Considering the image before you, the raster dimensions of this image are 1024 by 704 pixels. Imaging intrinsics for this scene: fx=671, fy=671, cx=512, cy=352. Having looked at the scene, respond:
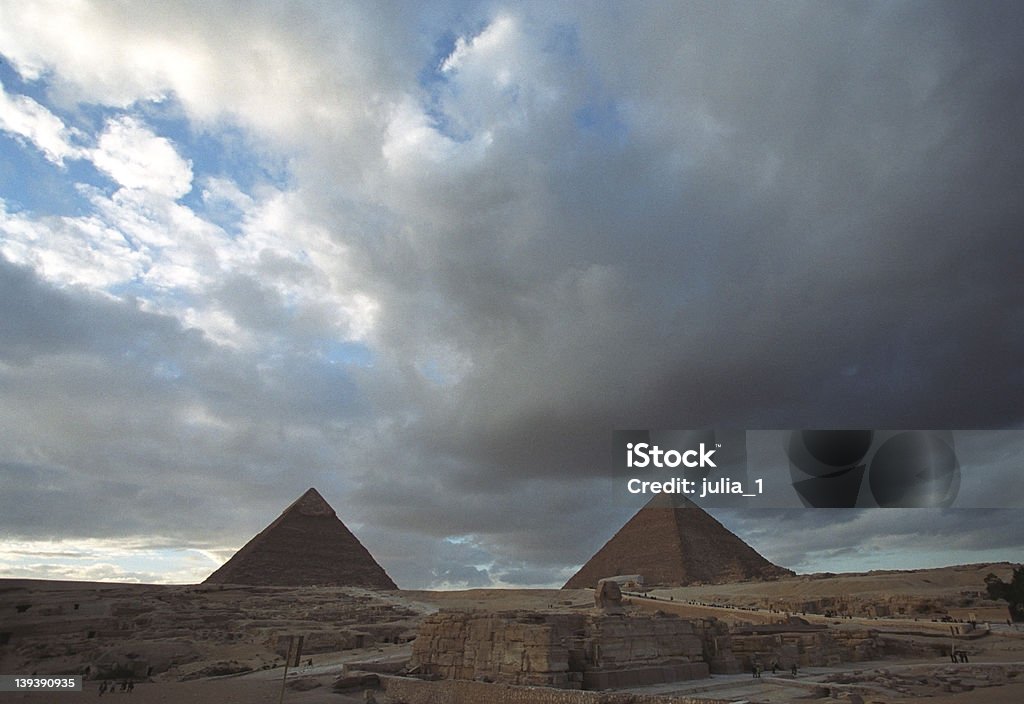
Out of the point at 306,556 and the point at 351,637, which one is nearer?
the point at 351,637

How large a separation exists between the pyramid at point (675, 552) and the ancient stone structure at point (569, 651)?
163 ft

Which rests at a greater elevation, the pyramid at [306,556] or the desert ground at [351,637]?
the pyramid at [306,556]

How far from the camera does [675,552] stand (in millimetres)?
60312

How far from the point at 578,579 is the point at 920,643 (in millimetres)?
55813

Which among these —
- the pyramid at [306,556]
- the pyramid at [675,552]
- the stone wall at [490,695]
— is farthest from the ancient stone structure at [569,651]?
the pyramid at [675,552]

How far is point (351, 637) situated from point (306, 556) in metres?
37.5

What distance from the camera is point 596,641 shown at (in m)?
10.1

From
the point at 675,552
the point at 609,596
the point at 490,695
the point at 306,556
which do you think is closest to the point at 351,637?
the point at 609,596

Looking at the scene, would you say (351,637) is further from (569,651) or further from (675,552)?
(675,552)

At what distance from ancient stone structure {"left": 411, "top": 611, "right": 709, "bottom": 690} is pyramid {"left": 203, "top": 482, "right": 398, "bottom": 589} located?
49.0m

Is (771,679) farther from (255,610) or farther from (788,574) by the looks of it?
(788,574)

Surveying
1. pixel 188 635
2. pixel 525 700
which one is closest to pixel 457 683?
pixel 525 700

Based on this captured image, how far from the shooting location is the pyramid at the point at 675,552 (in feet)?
196

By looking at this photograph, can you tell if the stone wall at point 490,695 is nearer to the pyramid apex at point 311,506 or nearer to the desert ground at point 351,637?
the desert ground at point 351,637
